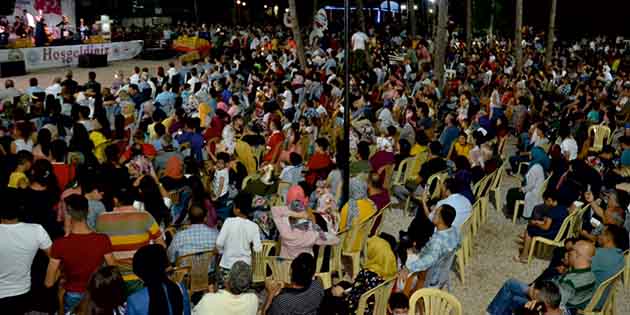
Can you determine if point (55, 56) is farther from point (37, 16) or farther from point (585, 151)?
point (585, 151)

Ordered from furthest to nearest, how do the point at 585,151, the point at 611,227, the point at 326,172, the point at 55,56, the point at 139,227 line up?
the point at 55,56, the point at 585,151, the point at 326,172, the point at 611,227, the point at 139,227

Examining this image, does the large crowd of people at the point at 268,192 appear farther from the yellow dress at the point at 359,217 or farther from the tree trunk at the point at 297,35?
the tree trunk at the point at 297,35

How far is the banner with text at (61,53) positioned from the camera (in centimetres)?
2477

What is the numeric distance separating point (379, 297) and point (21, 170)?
4070 mm

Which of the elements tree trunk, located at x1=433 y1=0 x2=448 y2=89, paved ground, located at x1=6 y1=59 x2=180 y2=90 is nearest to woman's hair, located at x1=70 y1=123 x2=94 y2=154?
tree trunk, located at x1=433 y1=0 x2=448 y2=89

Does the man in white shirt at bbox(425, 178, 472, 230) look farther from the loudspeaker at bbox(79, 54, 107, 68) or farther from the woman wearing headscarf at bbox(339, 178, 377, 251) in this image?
the loudspeaker at bbox(79, 54, 107, 68)

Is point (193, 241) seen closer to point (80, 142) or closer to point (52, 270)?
point (52, 270)

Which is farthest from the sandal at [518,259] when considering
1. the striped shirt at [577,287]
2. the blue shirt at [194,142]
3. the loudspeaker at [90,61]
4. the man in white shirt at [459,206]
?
the loudspeaker at [90,61]

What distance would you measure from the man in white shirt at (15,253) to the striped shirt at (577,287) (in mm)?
4054

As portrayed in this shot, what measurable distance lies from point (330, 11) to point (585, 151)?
38932mm

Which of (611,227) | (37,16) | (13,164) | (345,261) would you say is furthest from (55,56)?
(611,227)

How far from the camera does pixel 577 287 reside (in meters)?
5.25

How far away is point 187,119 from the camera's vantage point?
9.84 m

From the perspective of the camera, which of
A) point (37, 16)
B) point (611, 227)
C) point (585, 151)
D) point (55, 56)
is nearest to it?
point (611, 227)
